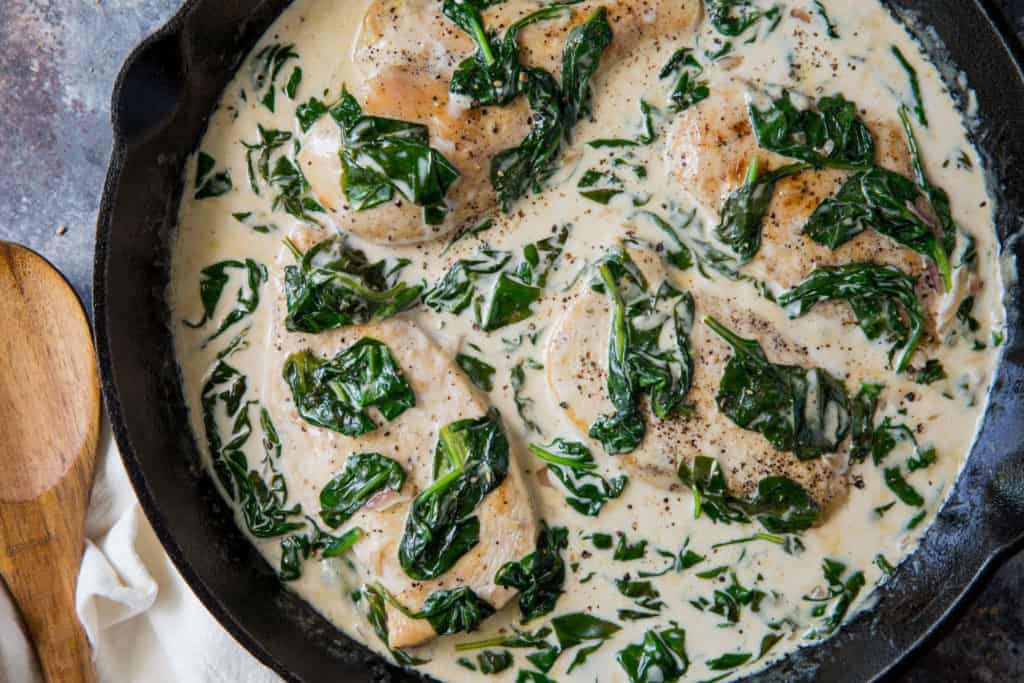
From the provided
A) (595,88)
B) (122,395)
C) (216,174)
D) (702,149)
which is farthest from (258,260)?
(702,149)

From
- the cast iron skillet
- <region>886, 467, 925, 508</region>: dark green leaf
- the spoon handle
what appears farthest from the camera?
the spoon handle

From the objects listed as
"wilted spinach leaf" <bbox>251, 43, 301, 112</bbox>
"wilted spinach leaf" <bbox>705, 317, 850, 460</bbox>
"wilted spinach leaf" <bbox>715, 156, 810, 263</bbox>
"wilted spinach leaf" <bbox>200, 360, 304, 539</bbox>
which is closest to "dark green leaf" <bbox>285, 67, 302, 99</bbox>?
"wilted spinach leaf" <bbox>251, 43, 301, 112</bbox>

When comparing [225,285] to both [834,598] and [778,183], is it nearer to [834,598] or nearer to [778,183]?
[778,183]

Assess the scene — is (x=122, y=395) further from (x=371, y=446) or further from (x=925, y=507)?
(x=925, y=507)

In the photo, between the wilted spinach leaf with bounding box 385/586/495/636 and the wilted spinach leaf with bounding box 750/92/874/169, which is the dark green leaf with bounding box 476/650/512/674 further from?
the wilted spinach leaf with bounding box 750/92/874/169

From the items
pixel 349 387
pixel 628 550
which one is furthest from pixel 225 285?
pixel 628 550

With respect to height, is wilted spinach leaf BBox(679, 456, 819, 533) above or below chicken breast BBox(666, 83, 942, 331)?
below

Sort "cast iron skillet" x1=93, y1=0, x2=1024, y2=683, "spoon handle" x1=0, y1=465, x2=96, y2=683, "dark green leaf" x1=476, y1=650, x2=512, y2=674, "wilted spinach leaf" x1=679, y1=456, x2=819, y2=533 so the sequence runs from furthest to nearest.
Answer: "spoon handle" x1=0, y1=465, x2=96, y2=683 → "dark green leaf" x1=476, y1=650, x2=512, y2=674 → "wilted spinach leaf" x1=679, y1=456, x2=819, y2=533 → "cast iron skillet" x1=93, y1=0, x2=1024, y2=683
